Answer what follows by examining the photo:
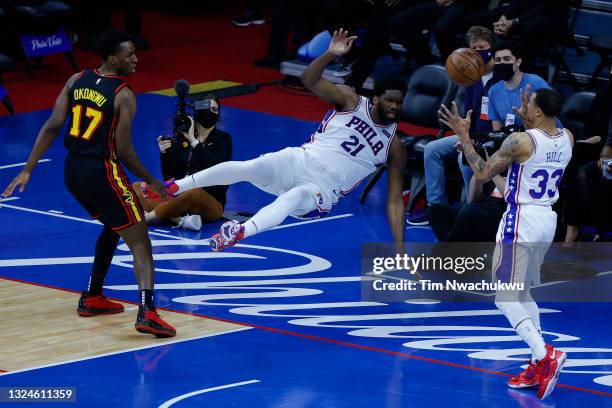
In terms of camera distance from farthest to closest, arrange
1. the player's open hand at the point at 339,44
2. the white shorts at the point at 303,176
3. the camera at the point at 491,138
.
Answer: the camera at the point at 491,138
the white shorts at the point at 303,176
the player's open hand at the point at 339,44

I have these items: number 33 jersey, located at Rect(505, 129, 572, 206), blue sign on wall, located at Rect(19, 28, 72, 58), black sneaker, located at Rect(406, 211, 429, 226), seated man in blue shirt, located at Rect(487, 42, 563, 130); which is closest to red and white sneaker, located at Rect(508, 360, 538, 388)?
number 33 jersey, located at Rect(505, 129, 572, 206)

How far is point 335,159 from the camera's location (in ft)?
35.7

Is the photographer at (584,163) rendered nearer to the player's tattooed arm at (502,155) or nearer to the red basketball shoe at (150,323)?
the player's tattooed arm at (502,155)

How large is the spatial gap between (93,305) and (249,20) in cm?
1364

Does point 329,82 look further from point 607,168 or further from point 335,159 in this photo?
point 607,168

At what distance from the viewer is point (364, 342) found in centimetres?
953

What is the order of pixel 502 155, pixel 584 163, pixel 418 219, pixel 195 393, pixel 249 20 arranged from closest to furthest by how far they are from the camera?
pixel 195 393
pixel 502 155
pixel 584 163
pixel 418 219
pixel 249 20

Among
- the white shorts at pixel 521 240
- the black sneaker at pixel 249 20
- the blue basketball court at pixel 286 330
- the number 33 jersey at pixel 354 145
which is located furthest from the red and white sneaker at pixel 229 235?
the black sneaker at pixel 249 20

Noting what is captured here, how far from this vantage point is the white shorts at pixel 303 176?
35.1ft

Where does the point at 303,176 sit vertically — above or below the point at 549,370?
above

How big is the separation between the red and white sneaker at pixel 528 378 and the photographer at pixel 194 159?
476 cm

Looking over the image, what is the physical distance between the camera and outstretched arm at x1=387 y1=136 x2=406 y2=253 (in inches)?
426

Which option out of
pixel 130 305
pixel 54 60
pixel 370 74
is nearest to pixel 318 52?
pixel 370 74

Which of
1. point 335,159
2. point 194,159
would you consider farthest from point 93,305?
point 194,159
